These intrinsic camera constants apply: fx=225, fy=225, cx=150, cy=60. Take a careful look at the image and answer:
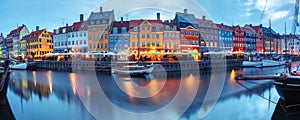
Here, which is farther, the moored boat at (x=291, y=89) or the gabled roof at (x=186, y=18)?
the gabled roof at (x=186, y=18)

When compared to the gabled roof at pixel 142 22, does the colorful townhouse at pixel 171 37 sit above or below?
below

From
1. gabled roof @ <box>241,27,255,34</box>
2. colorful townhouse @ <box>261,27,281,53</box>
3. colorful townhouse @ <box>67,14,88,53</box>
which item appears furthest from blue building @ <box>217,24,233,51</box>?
colorful townhouse @ <box>67,14,88,53</box>

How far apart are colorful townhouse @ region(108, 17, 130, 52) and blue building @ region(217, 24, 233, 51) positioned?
72.7 feet

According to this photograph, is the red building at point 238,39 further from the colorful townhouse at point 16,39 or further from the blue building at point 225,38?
the colorful townhouse at point 16,39

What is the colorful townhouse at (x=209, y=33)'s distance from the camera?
4750 cm

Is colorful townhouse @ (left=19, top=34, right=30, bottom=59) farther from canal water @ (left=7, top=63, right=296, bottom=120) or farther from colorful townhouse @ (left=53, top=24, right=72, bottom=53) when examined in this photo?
canal water @ (left=7, top=63, right=296, bottom=120)

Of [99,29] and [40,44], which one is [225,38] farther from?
[40,44]

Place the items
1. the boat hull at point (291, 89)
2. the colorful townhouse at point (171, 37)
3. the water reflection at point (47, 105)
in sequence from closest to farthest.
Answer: the boat hull at point (291, 89)
the water reflection at point (47, 105)
the colorful townhouse at point (171, 37)

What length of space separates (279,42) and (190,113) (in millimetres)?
72940

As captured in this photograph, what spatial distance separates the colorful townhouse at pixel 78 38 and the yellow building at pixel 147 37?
1142 centimetres

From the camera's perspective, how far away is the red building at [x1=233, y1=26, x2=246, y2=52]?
181 feet

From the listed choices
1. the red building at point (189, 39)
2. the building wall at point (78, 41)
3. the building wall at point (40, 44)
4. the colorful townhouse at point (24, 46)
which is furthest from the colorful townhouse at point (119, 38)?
the colorful townhouse at point (24, 46)

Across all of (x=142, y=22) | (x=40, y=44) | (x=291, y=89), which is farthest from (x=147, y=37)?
(x=40, y=44)

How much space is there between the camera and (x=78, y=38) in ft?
154
